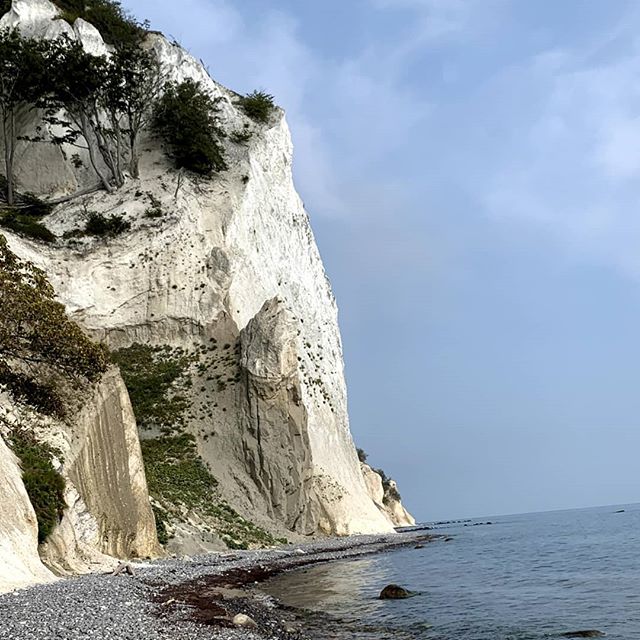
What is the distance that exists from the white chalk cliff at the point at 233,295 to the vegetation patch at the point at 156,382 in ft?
2.34

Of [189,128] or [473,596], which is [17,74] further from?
[473,596]

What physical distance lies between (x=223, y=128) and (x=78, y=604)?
47244 mm

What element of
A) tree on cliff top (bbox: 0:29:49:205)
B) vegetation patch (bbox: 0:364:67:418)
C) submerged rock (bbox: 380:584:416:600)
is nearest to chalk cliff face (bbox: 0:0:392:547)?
tree on cliff top (bbox: 0:29:49:205)

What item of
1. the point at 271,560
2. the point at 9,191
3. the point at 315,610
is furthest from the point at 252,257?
the point at 315,610

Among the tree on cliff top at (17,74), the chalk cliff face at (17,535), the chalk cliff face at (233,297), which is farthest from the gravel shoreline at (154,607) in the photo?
the tree on cliff top at (17,74)

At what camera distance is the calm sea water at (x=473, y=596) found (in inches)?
629

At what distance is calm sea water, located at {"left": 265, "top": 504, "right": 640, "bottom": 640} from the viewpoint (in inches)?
629

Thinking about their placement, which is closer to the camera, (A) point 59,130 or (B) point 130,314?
(B) point 130,314

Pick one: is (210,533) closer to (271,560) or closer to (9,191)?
(271,560)

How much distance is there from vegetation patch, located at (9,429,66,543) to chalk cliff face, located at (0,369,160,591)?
0.42 m

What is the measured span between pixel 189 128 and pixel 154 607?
41.0m

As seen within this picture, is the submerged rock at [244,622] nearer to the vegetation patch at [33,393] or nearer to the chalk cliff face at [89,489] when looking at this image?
the chalk cliff face at [89,489]

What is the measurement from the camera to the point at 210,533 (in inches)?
1309

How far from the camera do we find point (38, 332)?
882 inches
